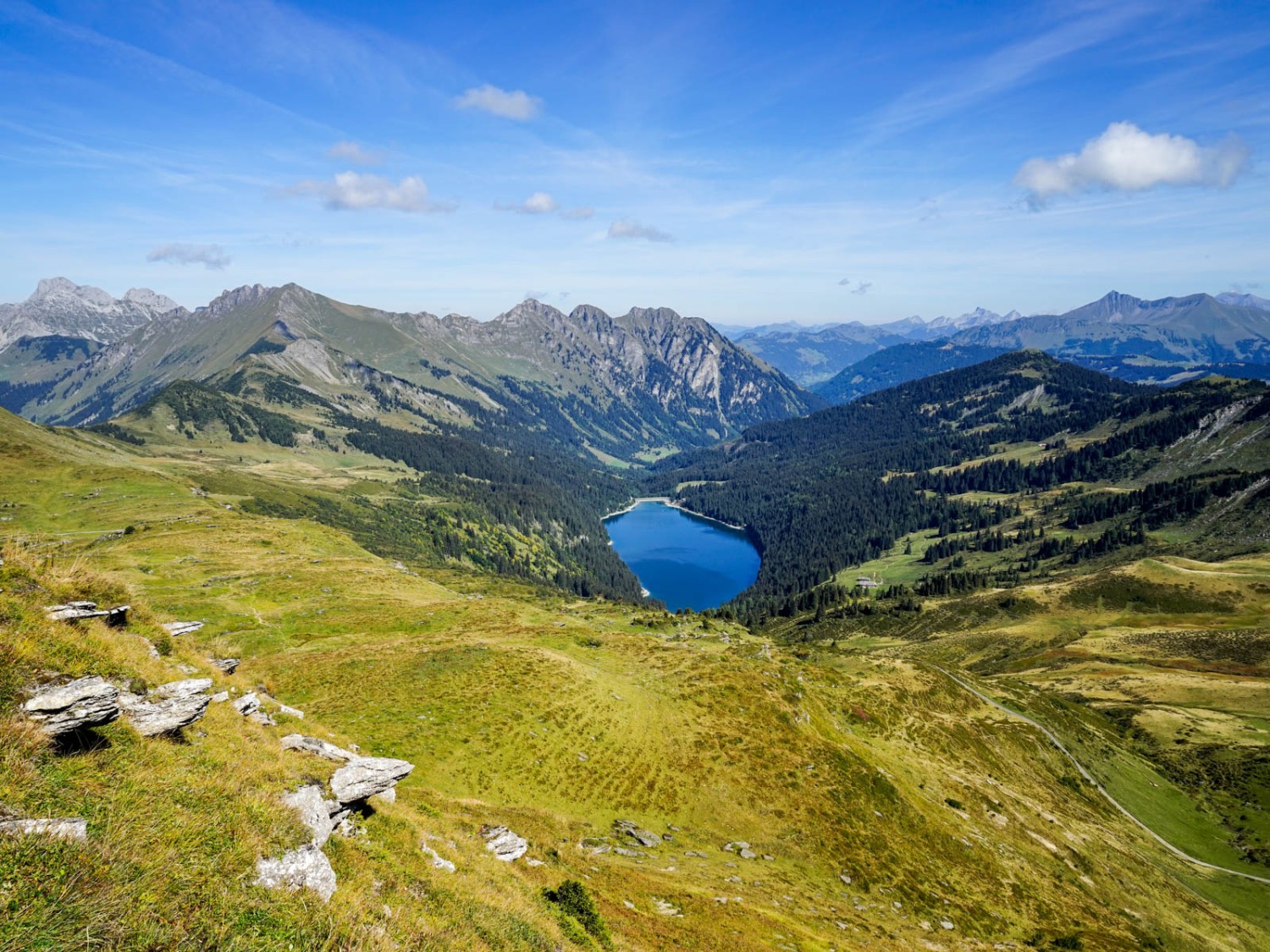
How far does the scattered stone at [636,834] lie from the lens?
39.2m

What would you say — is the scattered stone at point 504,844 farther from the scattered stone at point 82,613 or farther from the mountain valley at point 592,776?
the scattered stone at point 82,613

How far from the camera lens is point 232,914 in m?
11.3

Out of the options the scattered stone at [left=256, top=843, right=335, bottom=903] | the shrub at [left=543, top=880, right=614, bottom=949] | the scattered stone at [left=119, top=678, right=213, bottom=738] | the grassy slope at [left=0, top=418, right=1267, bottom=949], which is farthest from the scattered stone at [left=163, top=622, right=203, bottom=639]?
the shrub at [left=543, top=880, right=614, bottom=949]

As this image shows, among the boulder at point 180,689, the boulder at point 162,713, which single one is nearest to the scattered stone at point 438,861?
the boulder at point 162,713

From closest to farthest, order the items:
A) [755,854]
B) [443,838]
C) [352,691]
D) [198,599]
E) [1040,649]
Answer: [443,838] → [755,854] → [352,691] → [198,599] → [1040,649]

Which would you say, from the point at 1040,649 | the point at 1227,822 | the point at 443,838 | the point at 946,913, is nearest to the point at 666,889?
the point at 443,838

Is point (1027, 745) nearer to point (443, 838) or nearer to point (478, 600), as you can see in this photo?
point (478, 600)

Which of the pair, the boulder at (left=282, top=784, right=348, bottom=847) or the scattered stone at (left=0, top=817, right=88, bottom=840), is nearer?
the scattered stone at (left=0, top=817, right=88, bottom=840)

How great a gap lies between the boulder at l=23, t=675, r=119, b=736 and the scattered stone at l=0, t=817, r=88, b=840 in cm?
341

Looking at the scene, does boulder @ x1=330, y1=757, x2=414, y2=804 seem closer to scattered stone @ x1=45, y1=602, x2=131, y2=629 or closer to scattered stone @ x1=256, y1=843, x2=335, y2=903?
scattered stone @ x1=256, y1=843, x2=335, y2=903

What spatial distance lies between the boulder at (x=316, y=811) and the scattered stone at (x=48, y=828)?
5722mm

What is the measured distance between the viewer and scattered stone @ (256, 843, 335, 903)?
13273mm

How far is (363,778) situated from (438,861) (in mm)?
3949

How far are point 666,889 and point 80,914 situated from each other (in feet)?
98.5
